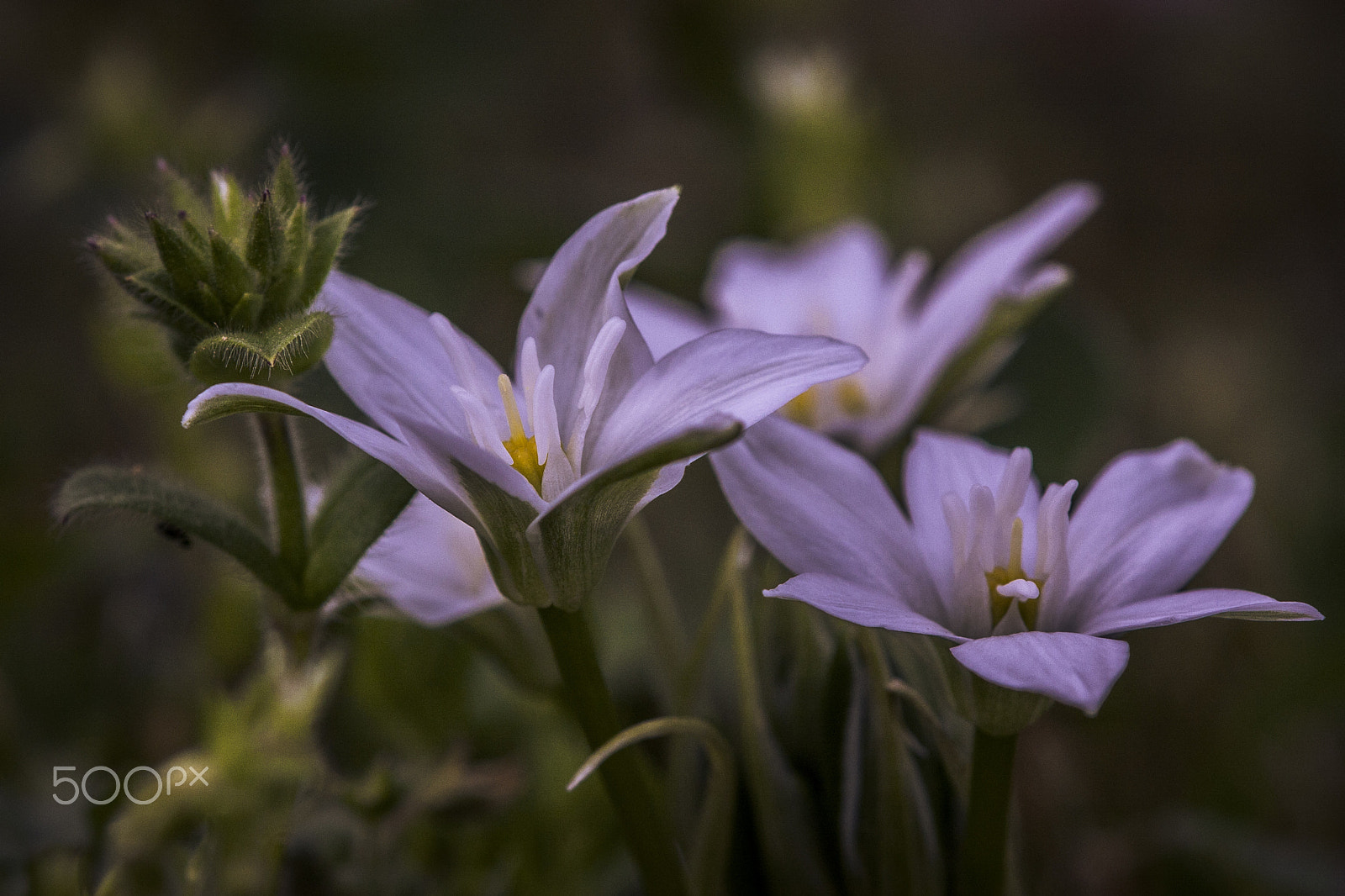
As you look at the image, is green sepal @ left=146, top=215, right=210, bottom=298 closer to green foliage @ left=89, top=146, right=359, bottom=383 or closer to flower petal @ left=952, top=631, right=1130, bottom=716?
green foliage @ left=89, top=146, right=359, bottom=383

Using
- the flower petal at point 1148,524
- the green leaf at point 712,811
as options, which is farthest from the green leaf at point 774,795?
the flower petal at point 1148,524

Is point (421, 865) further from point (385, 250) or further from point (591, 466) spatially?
point (385, 250)

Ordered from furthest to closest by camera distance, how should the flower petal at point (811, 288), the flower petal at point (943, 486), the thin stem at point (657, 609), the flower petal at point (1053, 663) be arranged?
the flower petal at point (811, 288)
the thin stem at point (657, 609)
the flower petal at point (943, 486)
the flower petal at point (1053, 663)

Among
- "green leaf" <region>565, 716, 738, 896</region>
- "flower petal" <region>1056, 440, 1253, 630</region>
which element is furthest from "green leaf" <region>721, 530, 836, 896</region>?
"flower petal" <region>1056, 440, 1253, 630</region>

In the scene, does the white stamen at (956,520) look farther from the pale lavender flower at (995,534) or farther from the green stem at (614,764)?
the green stem at (614,764)

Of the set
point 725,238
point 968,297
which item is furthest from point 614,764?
point 725,238

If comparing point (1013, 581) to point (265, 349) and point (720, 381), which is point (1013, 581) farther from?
point (265, 349)

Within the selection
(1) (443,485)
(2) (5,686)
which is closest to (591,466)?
(1) (443,485)
